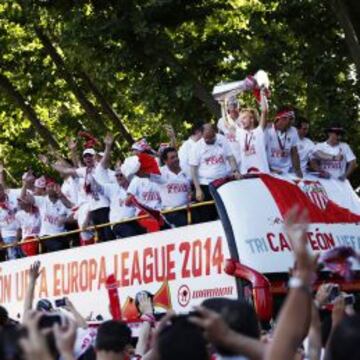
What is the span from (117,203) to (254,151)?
255cm

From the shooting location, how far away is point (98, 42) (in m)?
17.7

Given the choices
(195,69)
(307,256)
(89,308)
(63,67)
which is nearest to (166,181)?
(89,308)

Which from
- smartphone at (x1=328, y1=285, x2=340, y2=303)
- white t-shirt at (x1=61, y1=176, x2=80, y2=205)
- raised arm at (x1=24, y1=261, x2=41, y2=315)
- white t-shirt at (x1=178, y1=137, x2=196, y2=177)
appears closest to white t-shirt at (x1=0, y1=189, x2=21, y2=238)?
white t-shirt at (x1=61, y1=176, x2=80, y2=205)

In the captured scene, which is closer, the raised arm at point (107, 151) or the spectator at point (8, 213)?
the raised arm at point (107, 151)

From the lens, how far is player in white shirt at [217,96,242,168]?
1324 cm

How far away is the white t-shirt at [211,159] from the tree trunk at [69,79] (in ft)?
34.6

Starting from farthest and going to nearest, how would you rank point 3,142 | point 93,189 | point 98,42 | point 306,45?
point 3,142, point 306,45, point 98,42, point 93,189

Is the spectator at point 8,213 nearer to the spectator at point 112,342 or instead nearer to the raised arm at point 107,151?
the raised arm at point 107,151

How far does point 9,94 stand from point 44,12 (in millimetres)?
5460

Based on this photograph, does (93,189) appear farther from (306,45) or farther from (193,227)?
(306,45)

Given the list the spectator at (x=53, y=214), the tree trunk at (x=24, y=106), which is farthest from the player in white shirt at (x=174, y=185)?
Result: the tree trunk at (x=24, y=106)

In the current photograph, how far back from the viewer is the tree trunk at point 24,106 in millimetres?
24219

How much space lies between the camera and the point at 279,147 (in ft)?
43.3

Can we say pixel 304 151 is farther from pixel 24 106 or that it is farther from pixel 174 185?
pixel 24 106
